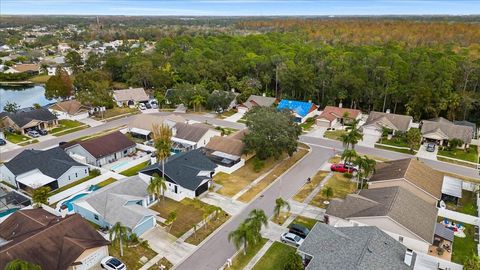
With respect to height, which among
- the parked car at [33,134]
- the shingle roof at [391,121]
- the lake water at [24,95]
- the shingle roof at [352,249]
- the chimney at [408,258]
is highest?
the shingle roof at [391,121]

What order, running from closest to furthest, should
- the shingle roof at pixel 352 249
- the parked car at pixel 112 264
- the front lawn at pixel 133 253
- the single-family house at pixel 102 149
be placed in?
1. the shingle roof at pixel 352 249
2. the parked car at pixel 112 264
3. the front lawn at pixel 133 253
4. the single-family house at pixel 102 149

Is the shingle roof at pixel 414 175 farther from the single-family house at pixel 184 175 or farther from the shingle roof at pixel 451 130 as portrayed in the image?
the single-family house at pixel 184 175

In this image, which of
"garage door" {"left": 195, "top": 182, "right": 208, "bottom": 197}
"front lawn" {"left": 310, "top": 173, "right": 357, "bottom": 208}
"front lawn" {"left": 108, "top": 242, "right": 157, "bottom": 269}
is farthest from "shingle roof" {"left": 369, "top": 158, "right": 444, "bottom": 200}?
"front lawn" {"left": 108, "top": 242, "right": 157, "bottom": 269}

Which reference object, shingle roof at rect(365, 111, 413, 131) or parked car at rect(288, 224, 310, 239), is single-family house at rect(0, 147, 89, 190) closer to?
parked car at rect(288, 224, 310, 239)

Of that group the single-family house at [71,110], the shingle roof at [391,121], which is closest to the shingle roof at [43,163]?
the single-family house at [71,110]

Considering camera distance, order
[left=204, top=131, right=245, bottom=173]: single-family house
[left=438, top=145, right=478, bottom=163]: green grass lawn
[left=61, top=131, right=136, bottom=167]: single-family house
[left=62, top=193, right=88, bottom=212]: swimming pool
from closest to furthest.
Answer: [left=62, top=193, right=88, bottom=212]: swimming pool, [left=204, top=131, right=245, bottom=173]: single-family house, [left=61, top=131, right=136, bottom=167]: single-family house, [left=438, top=145, right=478, bottom=163]: green grass lawn

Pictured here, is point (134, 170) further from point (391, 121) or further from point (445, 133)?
point (445, 133)

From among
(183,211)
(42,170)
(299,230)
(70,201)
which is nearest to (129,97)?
(42,170)

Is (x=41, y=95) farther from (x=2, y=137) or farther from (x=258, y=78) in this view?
(x=258, y=78)
